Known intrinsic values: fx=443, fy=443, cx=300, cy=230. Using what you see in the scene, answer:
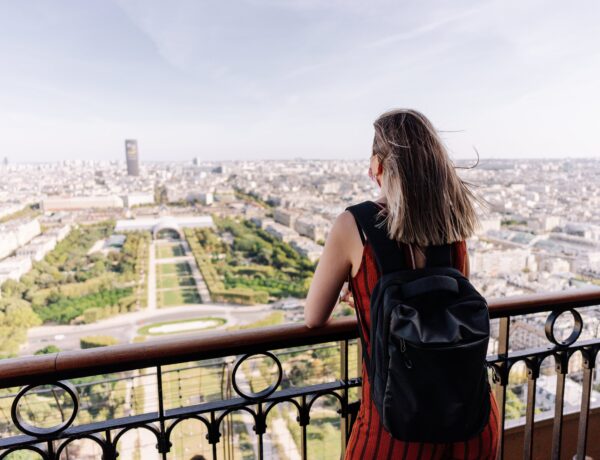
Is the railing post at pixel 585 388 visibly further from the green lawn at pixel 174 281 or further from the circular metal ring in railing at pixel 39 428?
the green lawn at pixel 174 281

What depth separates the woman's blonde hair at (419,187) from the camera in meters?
0.65

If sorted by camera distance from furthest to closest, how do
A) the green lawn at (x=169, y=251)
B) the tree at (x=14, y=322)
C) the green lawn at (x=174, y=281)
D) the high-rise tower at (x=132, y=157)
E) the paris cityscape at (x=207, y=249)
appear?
the high-rise tower at (x=132, y=157), the green lawn at (x=169, y=251), the green lawn at (x=174, y=281), the tree at (x=14, y=322), the paris cityscape at (x=207, y=249)

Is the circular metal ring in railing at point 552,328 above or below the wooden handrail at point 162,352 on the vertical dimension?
below

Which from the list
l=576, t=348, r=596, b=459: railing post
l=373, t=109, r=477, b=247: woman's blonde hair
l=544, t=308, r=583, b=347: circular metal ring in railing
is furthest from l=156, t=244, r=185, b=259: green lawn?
l=373, t=109, r=477, b=247: woman's blonde hair

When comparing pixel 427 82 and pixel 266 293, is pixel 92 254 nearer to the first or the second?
pixel 266 293

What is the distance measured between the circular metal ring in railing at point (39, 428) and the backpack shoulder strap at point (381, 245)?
52 centimetres

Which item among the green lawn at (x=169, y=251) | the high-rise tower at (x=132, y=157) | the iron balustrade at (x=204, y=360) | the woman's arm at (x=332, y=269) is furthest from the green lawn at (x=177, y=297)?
the woman's arm at (x=332, y=269)

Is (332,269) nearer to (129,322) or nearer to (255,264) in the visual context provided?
(129,322)

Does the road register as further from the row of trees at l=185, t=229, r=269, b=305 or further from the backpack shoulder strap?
the backpack shoulder strap

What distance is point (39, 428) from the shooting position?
2.40ft

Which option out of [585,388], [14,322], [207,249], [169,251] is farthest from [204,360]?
[169,251]

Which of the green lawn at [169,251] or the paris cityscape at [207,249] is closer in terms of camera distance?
the paris cityscape at [207,249]

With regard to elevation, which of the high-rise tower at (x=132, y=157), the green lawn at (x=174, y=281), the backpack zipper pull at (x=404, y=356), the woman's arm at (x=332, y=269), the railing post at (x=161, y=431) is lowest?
the green lawn at (x=174, y=281)

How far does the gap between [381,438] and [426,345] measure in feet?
0.67
